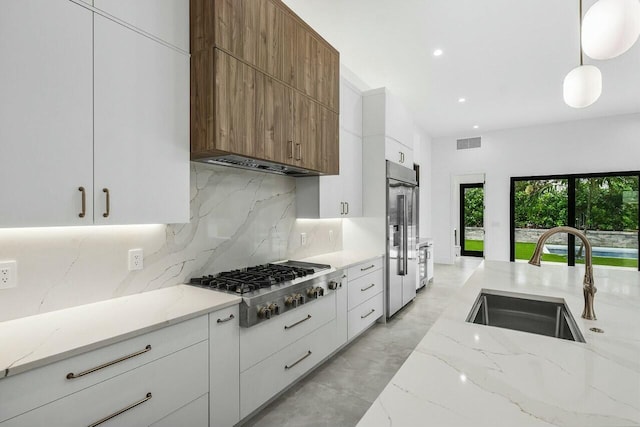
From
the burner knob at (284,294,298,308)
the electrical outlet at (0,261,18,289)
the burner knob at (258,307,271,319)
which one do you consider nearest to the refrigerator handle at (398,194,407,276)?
the burner knob at (284,294,298,308)

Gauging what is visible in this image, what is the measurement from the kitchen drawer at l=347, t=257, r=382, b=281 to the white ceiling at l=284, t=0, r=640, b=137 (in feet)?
8.18

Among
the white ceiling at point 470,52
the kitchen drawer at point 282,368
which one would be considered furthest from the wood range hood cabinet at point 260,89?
the kitchen drawer at point 282,368

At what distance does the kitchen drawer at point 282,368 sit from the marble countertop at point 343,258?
22.8 inches

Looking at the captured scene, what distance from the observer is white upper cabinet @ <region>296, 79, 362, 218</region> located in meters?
3.22

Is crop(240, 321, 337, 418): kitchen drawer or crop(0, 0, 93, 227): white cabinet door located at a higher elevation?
crop(0, 0, 93, 227): white cabinet door

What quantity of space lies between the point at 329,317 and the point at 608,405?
2125mm

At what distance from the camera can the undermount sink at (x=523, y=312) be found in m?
1.63

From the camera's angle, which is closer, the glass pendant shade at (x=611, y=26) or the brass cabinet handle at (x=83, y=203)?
the glass pendant shade at (x=611, y=26)

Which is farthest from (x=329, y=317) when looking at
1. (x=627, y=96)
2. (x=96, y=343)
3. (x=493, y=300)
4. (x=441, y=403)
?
(x=627, y=96)

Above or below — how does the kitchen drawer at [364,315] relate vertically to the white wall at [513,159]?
below

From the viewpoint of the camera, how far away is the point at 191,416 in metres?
1.61

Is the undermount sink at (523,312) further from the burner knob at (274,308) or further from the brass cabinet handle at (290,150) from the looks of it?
the brass cabinet handle at (290,150)

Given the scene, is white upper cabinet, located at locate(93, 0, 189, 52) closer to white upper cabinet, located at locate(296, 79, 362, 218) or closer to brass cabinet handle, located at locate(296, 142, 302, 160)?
brass cabinet handle, located at locate(296, 142, 302, 160)

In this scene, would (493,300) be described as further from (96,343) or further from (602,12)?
(96,343)
